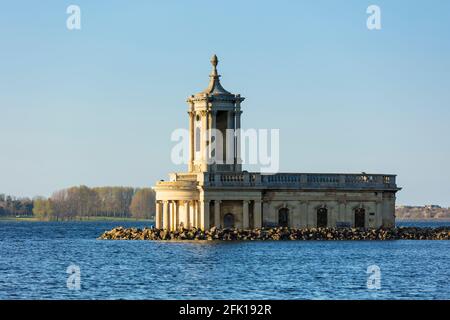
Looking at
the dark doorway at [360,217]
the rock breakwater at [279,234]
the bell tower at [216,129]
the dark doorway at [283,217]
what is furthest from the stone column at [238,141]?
the dark doorway at [360,217]

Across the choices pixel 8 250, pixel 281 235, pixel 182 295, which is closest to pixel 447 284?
pixel 182 295

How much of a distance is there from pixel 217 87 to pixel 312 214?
10460 mm

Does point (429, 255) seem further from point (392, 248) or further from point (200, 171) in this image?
point (200, 171)

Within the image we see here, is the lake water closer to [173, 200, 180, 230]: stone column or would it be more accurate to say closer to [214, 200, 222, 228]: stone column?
[173, 200, 180, 230]: stone column

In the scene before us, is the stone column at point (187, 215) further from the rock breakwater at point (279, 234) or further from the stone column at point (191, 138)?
the stone column at point (191, 138)

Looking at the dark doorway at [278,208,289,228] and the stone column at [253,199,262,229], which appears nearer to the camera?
the stone column at [253,199,262,229]

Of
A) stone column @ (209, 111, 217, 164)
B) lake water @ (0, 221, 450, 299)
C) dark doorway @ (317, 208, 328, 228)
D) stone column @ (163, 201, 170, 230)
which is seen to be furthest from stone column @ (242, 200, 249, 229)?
stone column @ (163, 201, 170, 230)

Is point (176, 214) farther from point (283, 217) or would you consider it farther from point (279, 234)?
point (279, 234)

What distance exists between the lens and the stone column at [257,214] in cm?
8444

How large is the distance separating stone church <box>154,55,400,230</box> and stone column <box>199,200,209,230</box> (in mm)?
62

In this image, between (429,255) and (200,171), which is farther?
(200,171)

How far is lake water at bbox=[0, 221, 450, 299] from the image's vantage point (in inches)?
2095
